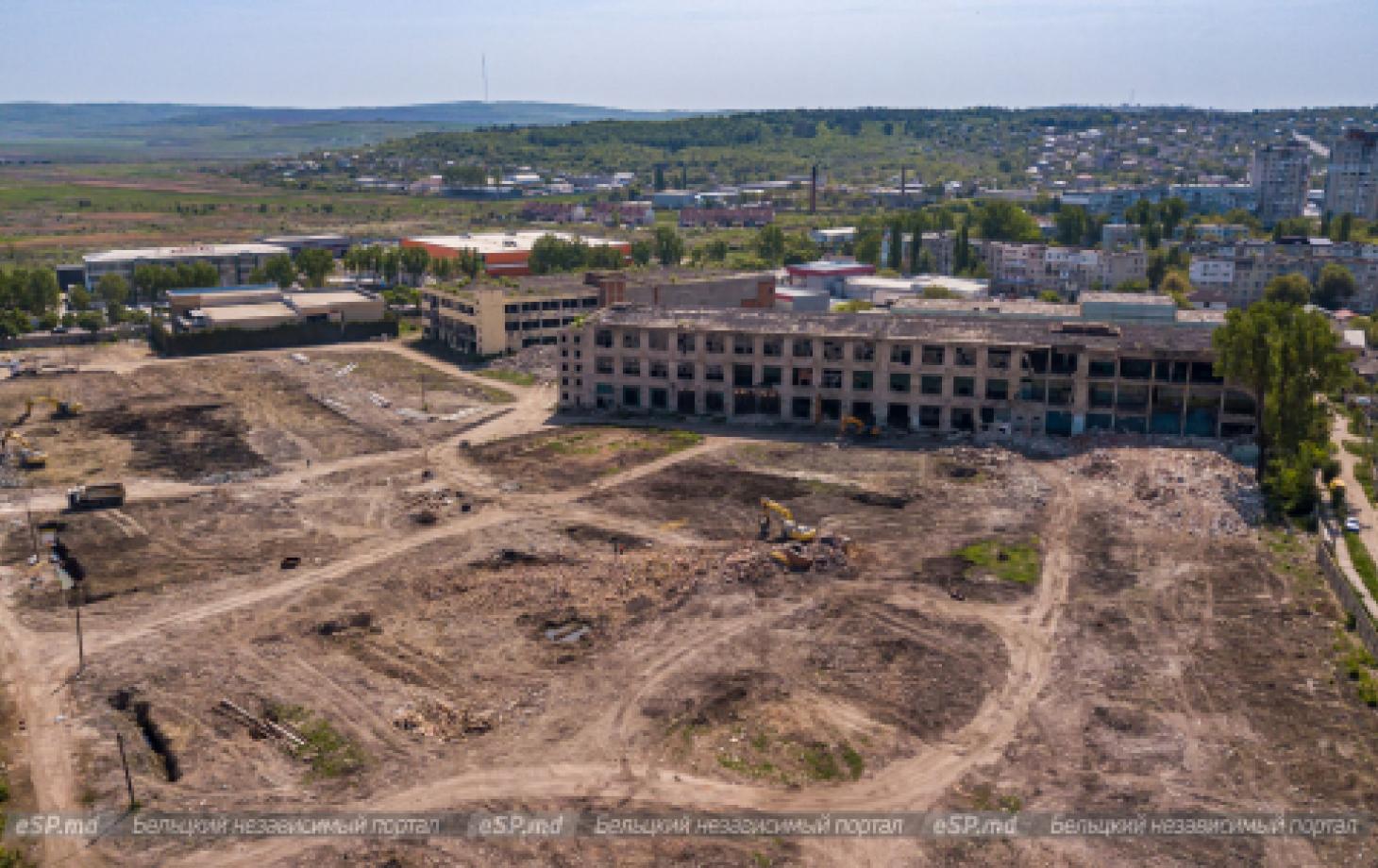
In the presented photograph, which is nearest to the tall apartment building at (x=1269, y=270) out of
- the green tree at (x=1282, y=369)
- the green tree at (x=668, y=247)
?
the green tree at (x=668, y=247)

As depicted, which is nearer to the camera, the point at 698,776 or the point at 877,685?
the point at 698,776

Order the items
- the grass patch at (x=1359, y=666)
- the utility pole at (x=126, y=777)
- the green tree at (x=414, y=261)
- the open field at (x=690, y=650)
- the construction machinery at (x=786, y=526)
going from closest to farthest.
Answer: the utility pole at (x=126, y=777) → the open field at (x=690, y=650) → the grass patch at (x=1359, y=666) → the construction machinery at (x=786, y=526) → the green tree at (x=414, y=261)

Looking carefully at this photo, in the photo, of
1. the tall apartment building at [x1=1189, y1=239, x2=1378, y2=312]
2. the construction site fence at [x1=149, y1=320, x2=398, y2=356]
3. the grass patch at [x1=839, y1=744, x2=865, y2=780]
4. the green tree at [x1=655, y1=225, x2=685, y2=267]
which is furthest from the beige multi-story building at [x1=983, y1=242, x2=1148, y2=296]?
the grass patch at [x1=839, y1=744, x2=865, y2=780]

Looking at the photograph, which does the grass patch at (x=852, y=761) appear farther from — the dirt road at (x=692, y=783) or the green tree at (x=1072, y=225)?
the green tree at (x=1072, y=225)

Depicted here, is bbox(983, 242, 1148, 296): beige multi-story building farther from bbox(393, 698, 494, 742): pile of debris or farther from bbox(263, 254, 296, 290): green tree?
bbox(393, 698, 494, 742): pile of debris

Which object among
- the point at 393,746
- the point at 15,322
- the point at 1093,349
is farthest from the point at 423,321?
the point at 393,746

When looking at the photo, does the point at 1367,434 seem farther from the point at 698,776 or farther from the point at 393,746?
the point at 393,746
